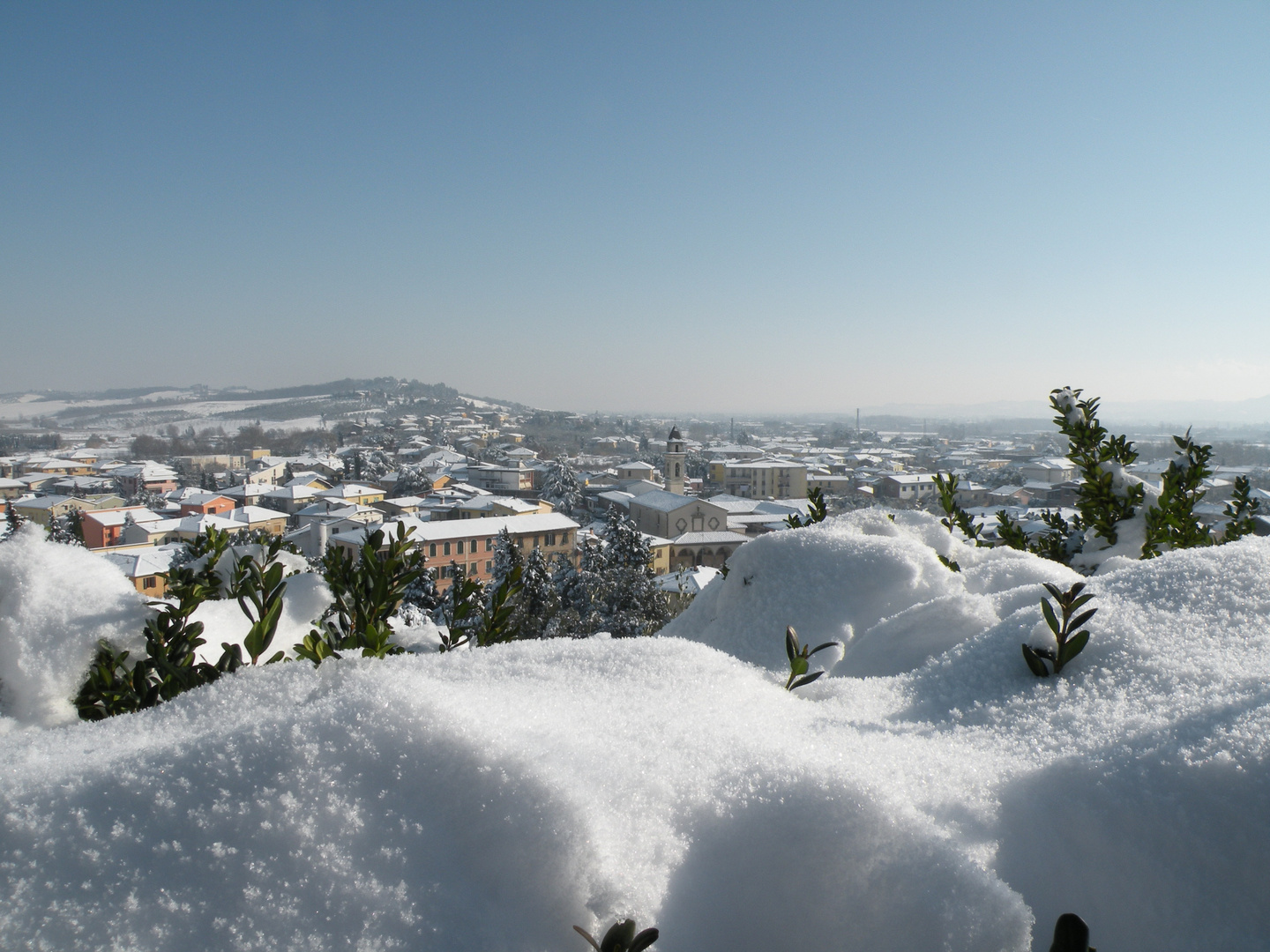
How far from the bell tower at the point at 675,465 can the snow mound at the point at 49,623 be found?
39078 mm

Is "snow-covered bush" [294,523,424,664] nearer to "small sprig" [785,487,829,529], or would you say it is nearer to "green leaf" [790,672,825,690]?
"green leaf" [790,672,825,690]

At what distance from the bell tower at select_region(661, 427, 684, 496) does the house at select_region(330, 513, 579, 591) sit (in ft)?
39.1

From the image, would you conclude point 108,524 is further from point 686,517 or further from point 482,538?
point 686,517

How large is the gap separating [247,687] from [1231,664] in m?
1.54

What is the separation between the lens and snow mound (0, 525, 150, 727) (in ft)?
3.88

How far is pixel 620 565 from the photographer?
71.7ft

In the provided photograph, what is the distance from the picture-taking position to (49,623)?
1229 millimetres

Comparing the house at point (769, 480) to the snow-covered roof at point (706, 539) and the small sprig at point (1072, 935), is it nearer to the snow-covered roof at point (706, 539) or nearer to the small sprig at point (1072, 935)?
the snow-covered roof at point (706, 539)

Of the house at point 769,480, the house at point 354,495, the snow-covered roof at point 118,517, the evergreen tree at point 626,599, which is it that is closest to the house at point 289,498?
the house at point 354,495

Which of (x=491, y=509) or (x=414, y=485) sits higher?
(x=491, y=509)

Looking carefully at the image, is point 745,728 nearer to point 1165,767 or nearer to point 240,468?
point 1165,767

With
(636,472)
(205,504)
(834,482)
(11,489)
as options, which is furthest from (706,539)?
(11,489)

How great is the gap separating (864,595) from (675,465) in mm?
39334

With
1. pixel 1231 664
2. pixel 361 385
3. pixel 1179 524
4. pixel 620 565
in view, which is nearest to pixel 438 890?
pixel 1231 664
